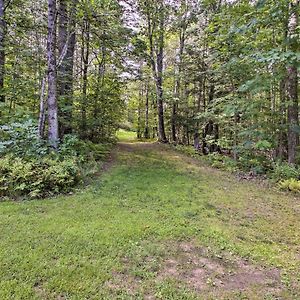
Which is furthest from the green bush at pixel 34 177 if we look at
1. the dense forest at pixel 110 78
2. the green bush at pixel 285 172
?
the green bush at pixel 285 172

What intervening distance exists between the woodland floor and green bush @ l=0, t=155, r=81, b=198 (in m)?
0.38

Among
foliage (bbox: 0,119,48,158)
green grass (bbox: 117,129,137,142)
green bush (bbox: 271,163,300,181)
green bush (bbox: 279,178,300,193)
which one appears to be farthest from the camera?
green grass (bbox: 117,129,137,142)

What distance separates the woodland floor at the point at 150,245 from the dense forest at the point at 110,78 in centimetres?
126

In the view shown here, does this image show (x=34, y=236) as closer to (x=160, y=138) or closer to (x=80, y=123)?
(x=80, y=123)

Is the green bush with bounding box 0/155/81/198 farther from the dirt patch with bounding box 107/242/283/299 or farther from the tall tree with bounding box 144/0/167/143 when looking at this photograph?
the tall tree with bounding box 144/0/167/143

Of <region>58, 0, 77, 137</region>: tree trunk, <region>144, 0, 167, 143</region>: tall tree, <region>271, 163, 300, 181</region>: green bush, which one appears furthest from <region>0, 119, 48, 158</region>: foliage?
<region>144, 0, 167, 143</region>: tall tree

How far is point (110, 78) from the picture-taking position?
1097cm

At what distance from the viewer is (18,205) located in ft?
14.7

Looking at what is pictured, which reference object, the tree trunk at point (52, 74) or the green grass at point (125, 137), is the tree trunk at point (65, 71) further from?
the green grass at point (125, 137)

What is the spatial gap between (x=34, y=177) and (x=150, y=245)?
9.46 ft

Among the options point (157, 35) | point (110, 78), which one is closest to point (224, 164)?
point (110, 78)

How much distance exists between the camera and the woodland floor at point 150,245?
8.57 feet

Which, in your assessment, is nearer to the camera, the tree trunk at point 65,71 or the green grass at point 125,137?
the tree trunk at point 65,71

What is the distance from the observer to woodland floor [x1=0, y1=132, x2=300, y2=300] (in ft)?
8.57
